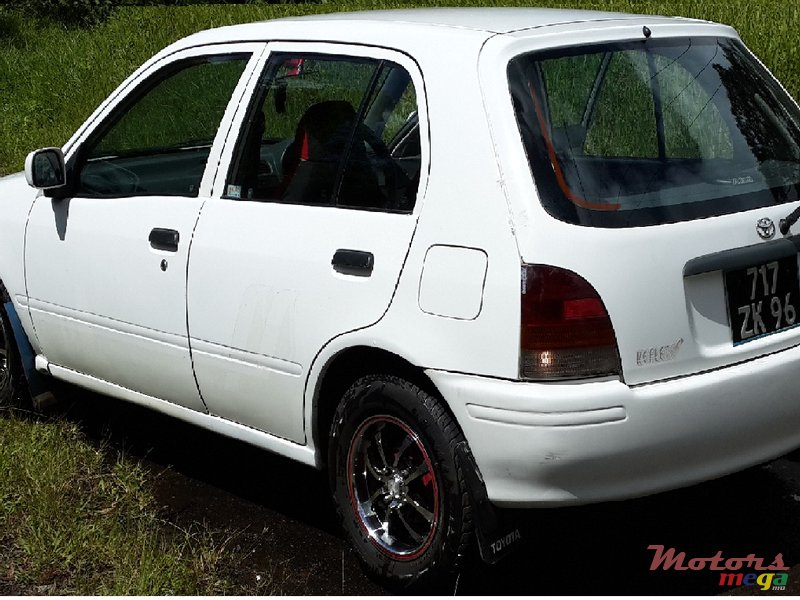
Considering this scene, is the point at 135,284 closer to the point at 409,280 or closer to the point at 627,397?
the point at 409,280

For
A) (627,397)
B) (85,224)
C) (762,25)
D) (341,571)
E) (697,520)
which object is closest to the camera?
(627,397)

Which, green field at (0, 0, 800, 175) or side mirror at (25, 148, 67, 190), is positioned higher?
side mirror at (25, 148, 67, 190)

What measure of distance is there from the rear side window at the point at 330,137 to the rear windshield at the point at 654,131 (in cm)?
46

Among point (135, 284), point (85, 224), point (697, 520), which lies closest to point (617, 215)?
point (697, 520)

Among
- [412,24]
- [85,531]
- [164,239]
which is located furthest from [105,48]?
[412,24]

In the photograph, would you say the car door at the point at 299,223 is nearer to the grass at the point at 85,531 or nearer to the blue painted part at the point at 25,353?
the grass at the point at 85,531

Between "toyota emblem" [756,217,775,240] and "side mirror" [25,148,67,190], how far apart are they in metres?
2.76

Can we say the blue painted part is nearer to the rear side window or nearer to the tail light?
the rear side window

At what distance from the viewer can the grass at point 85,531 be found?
4098 mm

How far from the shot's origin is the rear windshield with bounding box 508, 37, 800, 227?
12.2ft

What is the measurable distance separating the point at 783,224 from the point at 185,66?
234 centimetres

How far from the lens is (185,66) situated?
4.97m

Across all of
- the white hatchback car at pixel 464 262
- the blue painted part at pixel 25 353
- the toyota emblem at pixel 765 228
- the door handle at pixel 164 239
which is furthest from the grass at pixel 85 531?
the toyota emblem at pixel 765 228

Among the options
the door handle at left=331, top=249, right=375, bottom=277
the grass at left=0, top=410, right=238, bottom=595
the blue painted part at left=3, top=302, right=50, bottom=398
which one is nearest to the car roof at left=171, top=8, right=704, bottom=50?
the door handle at left=331, top=249, right=375, bottom=277
